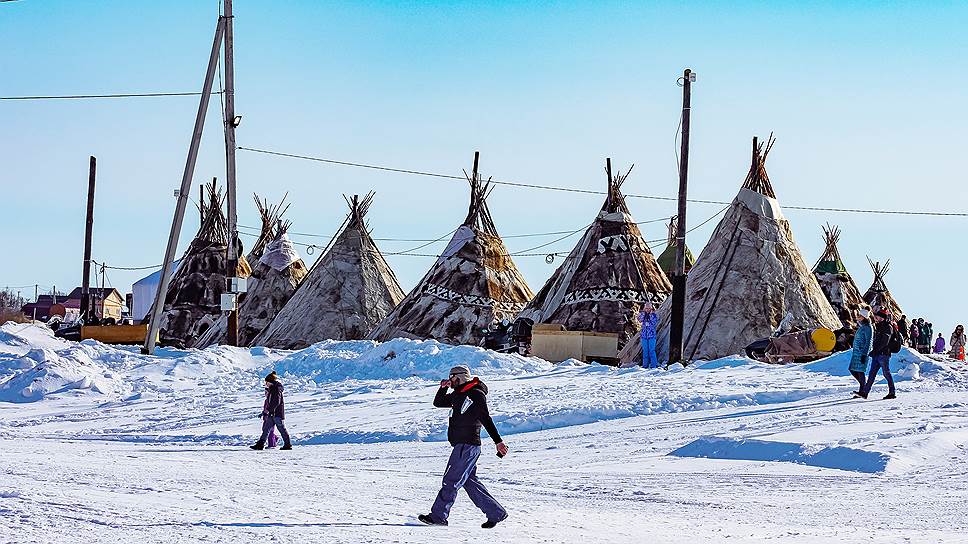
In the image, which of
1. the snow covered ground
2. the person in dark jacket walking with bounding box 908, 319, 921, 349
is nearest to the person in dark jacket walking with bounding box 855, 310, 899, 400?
the snow covered ground

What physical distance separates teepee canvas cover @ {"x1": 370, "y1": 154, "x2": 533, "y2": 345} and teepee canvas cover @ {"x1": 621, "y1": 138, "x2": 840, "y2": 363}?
272 inches

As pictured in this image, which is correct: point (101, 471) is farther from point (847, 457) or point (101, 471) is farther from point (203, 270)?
point (203, 270)

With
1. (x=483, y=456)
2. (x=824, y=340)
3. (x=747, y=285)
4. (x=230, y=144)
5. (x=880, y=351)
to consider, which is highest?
(x=230, y=144)

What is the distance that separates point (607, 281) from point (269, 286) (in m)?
11.8

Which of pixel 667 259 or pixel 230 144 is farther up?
pixel 230 144

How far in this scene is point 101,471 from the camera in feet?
34.6

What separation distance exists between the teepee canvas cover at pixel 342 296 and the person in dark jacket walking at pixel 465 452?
25964 mm

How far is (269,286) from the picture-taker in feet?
126

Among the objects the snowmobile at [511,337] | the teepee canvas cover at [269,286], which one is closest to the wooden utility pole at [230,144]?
the snowmobile at [511,337]

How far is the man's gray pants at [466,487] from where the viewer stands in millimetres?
8555

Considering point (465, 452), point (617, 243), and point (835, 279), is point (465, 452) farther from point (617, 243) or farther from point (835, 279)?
point (835, 279)

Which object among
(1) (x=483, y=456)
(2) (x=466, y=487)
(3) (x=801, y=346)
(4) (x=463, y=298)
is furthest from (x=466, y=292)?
(2) (x=466, y=487)

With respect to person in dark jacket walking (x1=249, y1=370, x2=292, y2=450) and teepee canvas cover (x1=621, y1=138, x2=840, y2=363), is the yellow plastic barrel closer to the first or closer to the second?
teepee canvas cover (x1=621, y1=138, x2=840, y2=363)

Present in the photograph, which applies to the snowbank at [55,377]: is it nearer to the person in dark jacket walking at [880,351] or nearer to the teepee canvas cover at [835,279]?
the person in dark jacket walking at [880,351]
